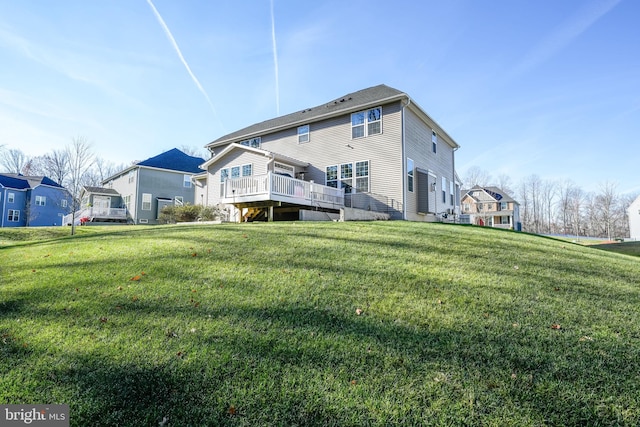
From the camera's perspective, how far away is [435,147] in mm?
16625

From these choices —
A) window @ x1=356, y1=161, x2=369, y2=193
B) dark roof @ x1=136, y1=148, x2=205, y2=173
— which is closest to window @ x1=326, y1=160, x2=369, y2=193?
window @ x1=356, y1=161, x2=369, y2=193

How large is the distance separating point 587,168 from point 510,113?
1057 inches

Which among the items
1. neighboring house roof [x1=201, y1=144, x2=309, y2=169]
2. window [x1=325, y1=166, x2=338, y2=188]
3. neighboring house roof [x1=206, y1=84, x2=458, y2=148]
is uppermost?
neighboring house roof [x1=206, y1=84, x2=458, y2=148]

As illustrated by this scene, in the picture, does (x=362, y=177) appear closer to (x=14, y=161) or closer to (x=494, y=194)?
(x=494, y=194)

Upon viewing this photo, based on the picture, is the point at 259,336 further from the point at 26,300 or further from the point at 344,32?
the point at 344,32

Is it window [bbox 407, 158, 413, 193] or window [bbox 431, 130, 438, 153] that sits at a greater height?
window [bbox 431, 130, 438, 153]

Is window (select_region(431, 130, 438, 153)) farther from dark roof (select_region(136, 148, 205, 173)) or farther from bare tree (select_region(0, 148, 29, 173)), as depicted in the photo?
bare tree (select_region(0, 148, 29, 173))

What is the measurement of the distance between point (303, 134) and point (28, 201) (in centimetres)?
3636

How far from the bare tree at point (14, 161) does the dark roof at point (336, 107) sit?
1864 inches

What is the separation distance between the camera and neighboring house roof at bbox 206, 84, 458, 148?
1353 cm

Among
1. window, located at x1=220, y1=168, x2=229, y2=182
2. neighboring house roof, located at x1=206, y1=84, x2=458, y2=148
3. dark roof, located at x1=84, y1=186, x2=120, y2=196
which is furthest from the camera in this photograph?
dark roof, located at x1=84, y1=186, x2=120, y2=196

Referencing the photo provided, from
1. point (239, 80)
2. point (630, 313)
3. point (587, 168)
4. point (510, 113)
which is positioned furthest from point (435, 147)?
point (587, 168)

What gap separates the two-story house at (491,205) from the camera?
45428 mm

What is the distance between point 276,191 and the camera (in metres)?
11.6
